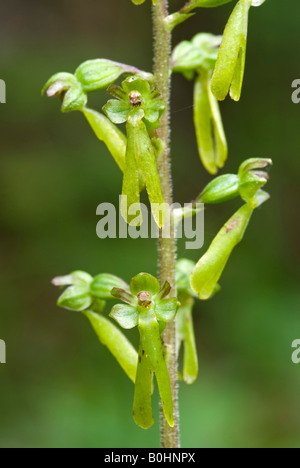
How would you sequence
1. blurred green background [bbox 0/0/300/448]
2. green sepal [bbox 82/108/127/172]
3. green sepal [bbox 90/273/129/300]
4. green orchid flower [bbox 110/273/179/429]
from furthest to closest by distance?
blurred green background [bbox 0/0/300/448] → green sepal [bbox 90/273/129/300] → green sepal [bbox 82/108/127/172] → green orchid flower [bbox 110/273/179/429]

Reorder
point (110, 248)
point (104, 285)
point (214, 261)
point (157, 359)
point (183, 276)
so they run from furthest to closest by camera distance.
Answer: point (110, 248) → point (183, 276) → point (104, 285) → point (214, 261) → point (157, 359)

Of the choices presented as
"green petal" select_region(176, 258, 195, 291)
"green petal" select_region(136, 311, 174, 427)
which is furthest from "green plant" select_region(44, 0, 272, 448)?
"green petal" select_region(176, 258, 195, 291)

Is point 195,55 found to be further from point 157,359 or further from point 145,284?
point 157,359

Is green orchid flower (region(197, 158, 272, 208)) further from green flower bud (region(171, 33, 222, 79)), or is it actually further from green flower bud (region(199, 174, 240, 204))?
green flower bud (region(171, 33, 222, 79))

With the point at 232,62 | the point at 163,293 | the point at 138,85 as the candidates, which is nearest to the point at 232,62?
the point at 232,62

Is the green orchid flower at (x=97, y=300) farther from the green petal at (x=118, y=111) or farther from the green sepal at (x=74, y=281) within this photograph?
the green petal at (x=118, y=111)

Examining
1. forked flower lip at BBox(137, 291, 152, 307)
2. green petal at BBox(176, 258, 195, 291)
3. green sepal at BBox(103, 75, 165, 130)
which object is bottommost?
forked flower lip at BBox(137, 291, 152, 307)

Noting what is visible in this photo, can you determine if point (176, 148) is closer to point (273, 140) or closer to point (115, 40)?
point (273, 140)
